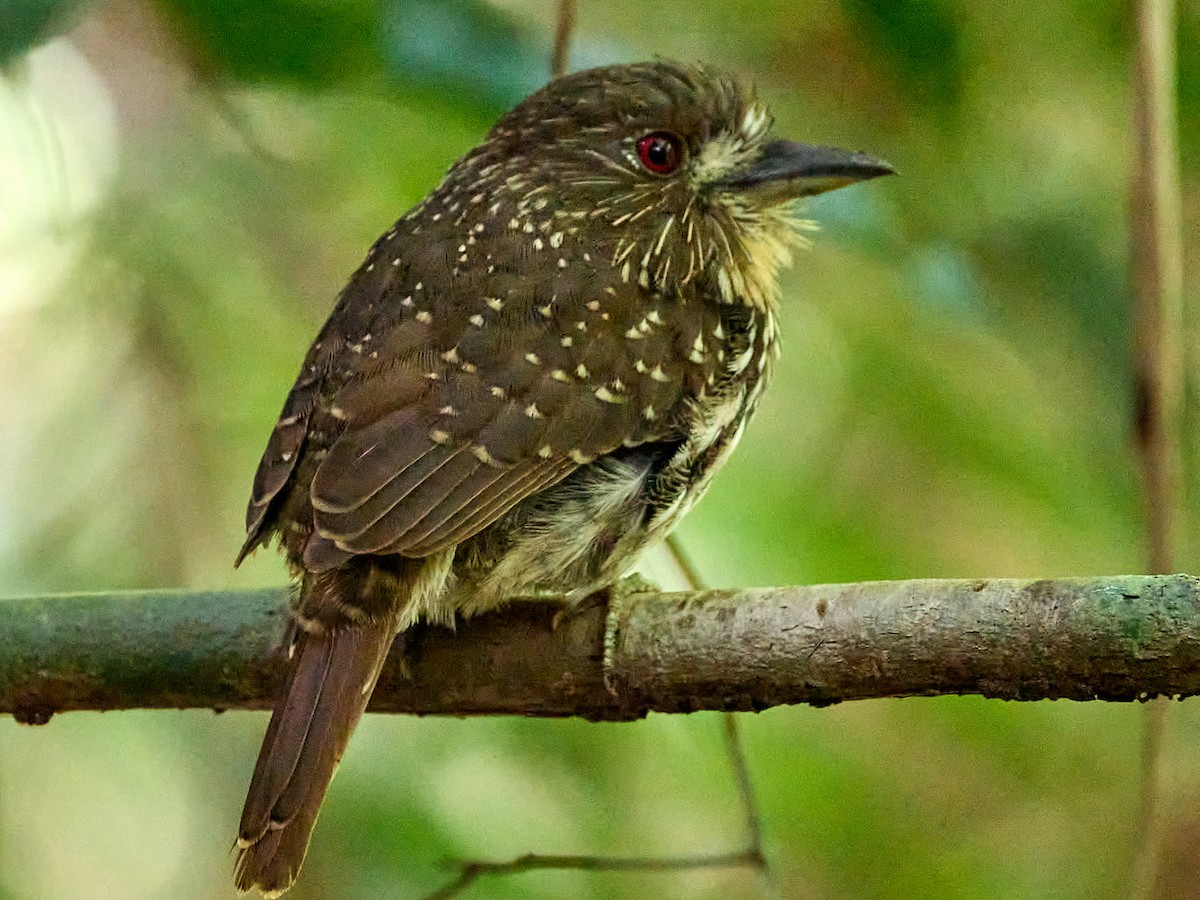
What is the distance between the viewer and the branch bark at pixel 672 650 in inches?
65.3

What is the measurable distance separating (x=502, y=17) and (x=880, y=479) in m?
1.52

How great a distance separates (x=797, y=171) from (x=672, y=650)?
97cm

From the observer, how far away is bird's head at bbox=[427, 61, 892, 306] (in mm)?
2594

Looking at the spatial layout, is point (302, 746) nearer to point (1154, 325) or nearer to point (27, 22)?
point (27, 22)

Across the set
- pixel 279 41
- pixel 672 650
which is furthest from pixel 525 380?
pixel 279 41

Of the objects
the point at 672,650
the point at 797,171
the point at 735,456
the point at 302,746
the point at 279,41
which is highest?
the point at 797,171

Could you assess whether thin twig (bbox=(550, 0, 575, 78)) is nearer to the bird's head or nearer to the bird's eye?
the bird's head

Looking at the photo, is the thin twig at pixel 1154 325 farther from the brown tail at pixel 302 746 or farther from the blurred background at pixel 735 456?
the brown tail at pixel 302 746

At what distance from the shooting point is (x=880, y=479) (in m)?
3.80

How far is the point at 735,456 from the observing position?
3.42 metres

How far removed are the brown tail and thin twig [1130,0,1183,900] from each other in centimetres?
106

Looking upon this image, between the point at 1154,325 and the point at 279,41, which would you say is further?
the point at 279,41

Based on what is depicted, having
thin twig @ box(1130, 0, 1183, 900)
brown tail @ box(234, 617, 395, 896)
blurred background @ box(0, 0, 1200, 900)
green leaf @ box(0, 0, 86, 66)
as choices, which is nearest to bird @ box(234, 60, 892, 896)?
brown tail @ box(234, 617, 395, 896)

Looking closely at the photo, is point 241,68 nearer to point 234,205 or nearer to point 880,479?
point 234,205
